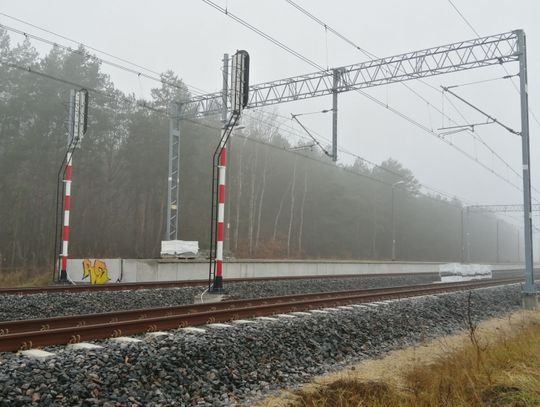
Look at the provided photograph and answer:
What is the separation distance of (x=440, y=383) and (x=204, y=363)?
3096 millimetres

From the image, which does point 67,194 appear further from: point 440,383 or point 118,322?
point 440,383

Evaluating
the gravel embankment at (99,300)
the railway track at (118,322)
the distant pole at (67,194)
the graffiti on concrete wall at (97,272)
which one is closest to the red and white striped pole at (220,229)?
the gravel embankment at (99,300)

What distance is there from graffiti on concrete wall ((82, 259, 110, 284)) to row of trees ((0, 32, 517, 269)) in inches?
313

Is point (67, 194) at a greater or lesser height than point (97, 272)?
greater

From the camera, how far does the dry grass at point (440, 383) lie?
18.9 feet

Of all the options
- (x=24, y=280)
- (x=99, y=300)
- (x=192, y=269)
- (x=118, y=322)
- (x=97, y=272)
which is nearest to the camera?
(x=118, y=322)

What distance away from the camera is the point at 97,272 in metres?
23.4

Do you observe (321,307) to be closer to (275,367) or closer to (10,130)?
(275,367)

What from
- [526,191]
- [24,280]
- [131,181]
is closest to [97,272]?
[24,280]

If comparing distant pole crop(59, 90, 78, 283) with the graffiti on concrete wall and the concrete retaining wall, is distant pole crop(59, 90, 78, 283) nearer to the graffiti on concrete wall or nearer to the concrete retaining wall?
the graffiti on concrete wall

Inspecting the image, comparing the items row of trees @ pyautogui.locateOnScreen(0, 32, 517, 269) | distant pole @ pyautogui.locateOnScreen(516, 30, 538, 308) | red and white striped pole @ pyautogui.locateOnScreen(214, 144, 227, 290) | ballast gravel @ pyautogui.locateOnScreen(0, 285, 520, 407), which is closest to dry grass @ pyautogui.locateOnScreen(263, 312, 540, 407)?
ballast gravel @ pyautogui.locateOnScreen(0, 285, 520, 407)

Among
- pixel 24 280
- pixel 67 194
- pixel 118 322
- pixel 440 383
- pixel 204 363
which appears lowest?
pixel 24 280

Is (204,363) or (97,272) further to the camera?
(97,272)

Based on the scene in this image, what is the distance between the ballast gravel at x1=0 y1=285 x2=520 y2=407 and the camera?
5.41m
